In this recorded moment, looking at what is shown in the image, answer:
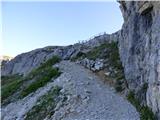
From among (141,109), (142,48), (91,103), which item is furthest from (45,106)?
(142,48)

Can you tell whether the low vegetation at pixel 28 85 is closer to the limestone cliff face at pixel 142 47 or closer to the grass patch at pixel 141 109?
the limestone cliff face at pixel 142 47

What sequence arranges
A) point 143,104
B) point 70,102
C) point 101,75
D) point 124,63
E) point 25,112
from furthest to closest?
1. point 101,75
2. point 124,63
3. point 25,112
4. point 70,102
5. point 143,104

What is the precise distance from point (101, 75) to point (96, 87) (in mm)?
3766

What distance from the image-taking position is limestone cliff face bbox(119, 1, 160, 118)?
69.4ft

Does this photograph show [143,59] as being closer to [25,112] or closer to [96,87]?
[96,87]

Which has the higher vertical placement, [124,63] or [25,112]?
[124,63]

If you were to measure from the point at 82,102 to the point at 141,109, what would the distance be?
14.2 feet

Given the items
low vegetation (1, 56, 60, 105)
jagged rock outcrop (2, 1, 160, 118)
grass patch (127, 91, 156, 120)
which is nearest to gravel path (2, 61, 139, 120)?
grass patch (127, 91, 156, 120)

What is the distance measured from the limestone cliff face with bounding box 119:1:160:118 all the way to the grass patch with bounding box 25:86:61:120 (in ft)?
18.4

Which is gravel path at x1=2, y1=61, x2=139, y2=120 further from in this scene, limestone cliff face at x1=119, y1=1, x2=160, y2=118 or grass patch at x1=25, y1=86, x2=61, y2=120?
limestone cliff face at x1=119, y1=1, x2=160, y2=118

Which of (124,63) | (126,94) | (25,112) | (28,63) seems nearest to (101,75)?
(124,63)

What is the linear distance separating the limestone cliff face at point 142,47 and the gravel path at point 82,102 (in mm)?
1695

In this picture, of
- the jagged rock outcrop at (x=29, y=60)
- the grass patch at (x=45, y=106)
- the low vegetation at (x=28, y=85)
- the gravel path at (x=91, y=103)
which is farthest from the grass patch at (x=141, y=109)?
the jagged rock outcrop at (x=29, y=60)

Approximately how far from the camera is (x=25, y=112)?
27906 millimetres
